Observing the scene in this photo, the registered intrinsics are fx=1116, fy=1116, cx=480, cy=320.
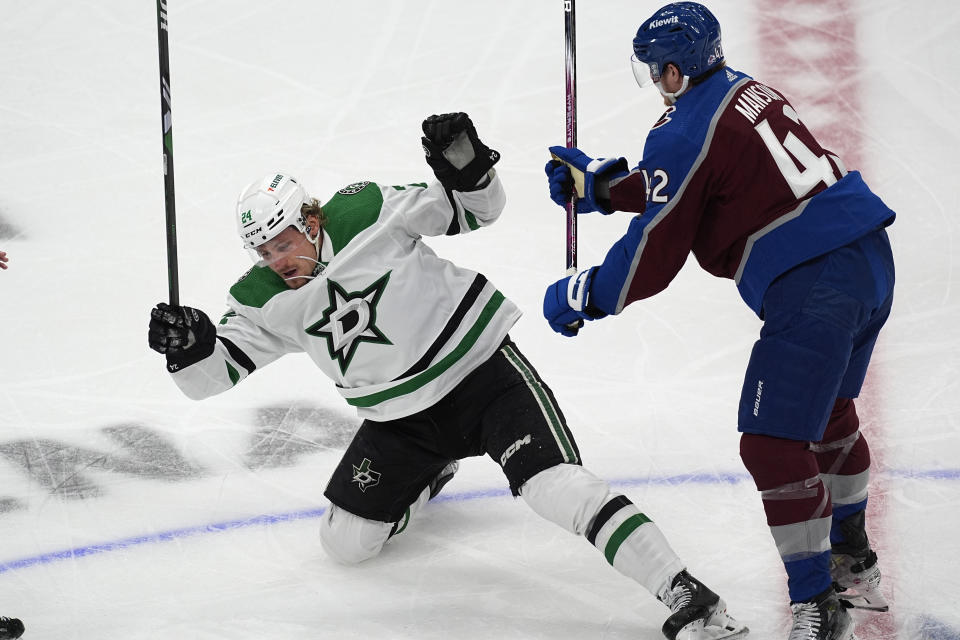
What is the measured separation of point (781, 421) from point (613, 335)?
6.04 ft

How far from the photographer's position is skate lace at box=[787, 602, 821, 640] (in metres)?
2.54

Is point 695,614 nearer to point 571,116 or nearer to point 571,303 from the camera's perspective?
point 571,303

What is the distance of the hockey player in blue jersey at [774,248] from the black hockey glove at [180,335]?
41.2 inches

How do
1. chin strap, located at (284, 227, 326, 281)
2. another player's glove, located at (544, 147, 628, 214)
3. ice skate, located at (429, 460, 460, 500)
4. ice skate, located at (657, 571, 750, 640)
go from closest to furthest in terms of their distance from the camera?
ice skate, located at (657, 571, 750, 640) < another player's glove, located at (544, 147, 628, 214) < chin strap, located at (284, 227, 326, 281) < ice skate, located at (429, 460, 460, 500)

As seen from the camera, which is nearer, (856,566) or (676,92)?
(676,92)

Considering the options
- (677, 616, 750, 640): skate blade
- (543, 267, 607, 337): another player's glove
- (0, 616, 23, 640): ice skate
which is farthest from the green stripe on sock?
(0, 616, 23, 640): ice skate

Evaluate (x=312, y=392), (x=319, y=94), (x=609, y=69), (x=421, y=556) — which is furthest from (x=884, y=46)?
(x=421, y=556)

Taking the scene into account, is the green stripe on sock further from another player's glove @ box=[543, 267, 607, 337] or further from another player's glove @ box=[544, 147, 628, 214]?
another player's glove @ box=[544, 147, 628, 214]

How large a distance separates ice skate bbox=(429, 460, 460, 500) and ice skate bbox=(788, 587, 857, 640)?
4.02 ft

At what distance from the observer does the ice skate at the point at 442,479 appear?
3.44m

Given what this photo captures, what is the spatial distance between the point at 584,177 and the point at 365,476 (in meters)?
1.07

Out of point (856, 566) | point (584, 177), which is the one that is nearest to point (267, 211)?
point (584, 177)

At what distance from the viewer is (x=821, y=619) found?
8.34 ft

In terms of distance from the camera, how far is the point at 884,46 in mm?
5559
